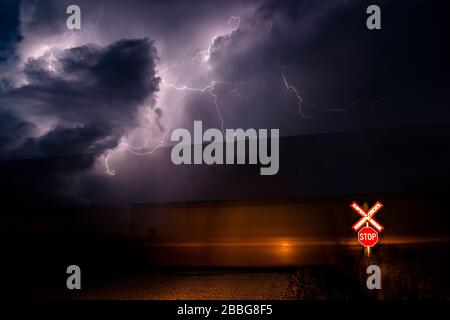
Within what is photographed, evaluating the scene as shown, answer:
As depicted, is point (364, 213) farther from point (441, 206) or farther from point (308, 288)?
point (441, 206)

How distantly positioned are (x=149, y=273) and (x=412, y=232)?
10098mm

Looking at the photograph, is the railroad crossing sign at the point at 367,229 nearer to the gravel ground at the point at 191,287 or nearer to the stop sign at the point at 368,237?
the stop sign at the point at 368,237

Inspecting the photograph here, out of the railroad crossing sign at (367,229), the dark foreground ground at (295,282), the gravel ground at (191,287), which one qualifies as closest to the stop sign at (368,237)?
the railroad crossing sign at (367,229)

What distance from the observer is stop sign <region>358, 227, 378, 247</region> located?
260 inches

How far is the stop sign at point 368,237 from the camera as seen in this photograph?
660 cm

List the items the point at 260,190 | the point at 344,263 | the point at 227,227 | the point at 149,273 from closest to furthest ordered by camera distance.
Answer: the point at 344,263, the point at 149,273, the point at 227,227, the point at 260,190

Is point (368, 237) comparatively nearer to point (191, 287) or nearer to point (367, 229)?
point (367, 229)

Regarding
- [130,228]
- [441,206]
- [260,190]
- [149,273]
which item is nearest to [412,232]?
[441,206]

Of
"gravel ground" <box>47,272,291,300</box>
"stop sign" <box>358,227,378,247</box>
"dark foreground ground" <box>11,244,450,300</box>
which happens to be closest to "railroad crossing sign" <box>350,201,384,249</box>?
"stop sign" <box>358,227,378,247</box>

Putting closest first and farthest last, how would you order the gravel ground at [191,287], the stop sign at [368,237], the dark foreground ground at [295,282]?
the dark foreground ground at [295,282] → the stop sign at [368,237] → the gravel ground at [191,287]

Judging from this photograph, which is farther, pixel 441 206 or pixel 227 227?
pixel 227 227

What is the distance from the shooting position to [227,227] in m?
15.2

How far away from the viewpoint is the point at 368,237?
6.62 meters
